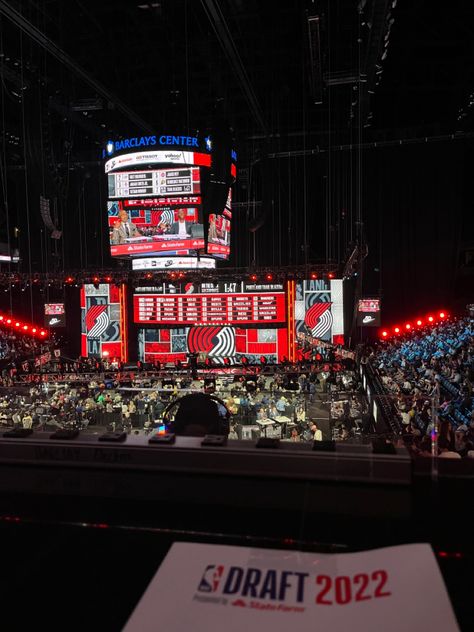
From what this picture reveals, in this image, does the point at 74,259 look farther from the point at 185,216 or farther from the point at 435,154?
the point at 435,154

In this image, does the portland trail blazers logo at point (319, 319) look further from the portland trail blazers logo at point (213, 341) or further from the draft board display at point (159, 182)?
the draft board display at point (159, 182)

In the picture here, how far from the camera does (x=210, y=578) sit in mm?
1263

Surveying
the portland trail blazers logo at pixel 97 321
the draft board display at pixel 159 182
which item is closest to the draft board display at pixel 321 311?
the portland trail blazers logo at pixel 97 321

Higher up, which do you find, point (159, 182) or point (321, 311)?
point (159, 182)

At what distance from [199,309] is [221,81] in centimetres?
864

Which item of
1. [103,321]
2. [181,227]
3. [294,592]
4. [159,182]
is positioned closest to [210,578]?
[294,592]

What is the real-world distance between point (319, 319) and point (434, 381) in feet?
27.0

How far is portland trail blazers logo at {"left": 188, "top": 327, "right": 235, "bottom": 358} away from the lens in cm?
1789

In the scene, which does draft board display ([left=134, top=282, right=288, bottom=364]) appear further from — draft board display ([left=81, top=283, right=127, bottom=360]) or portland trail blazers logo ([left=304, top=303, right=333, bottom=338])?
portland trail blazers logo ([left=304, top=303, right=333, bottom=338])

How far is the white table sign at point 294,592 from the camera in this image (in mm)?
1083

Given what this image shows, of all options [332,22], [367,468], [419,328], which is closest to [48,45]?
[332,22]

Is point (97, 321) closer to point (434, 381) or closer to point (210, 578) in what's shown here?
point (434, 381)

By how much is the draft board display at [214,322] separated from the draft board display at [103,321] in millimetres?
698

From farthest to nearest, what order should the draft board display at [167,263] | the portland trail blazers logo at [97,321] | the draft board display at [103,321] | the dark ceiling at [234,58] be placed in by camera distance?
the portland trail blazers logo at [97,321] → the draft board display at [103,321] → the draft board display at [167,263] → the dark ceiling at [234,58]
